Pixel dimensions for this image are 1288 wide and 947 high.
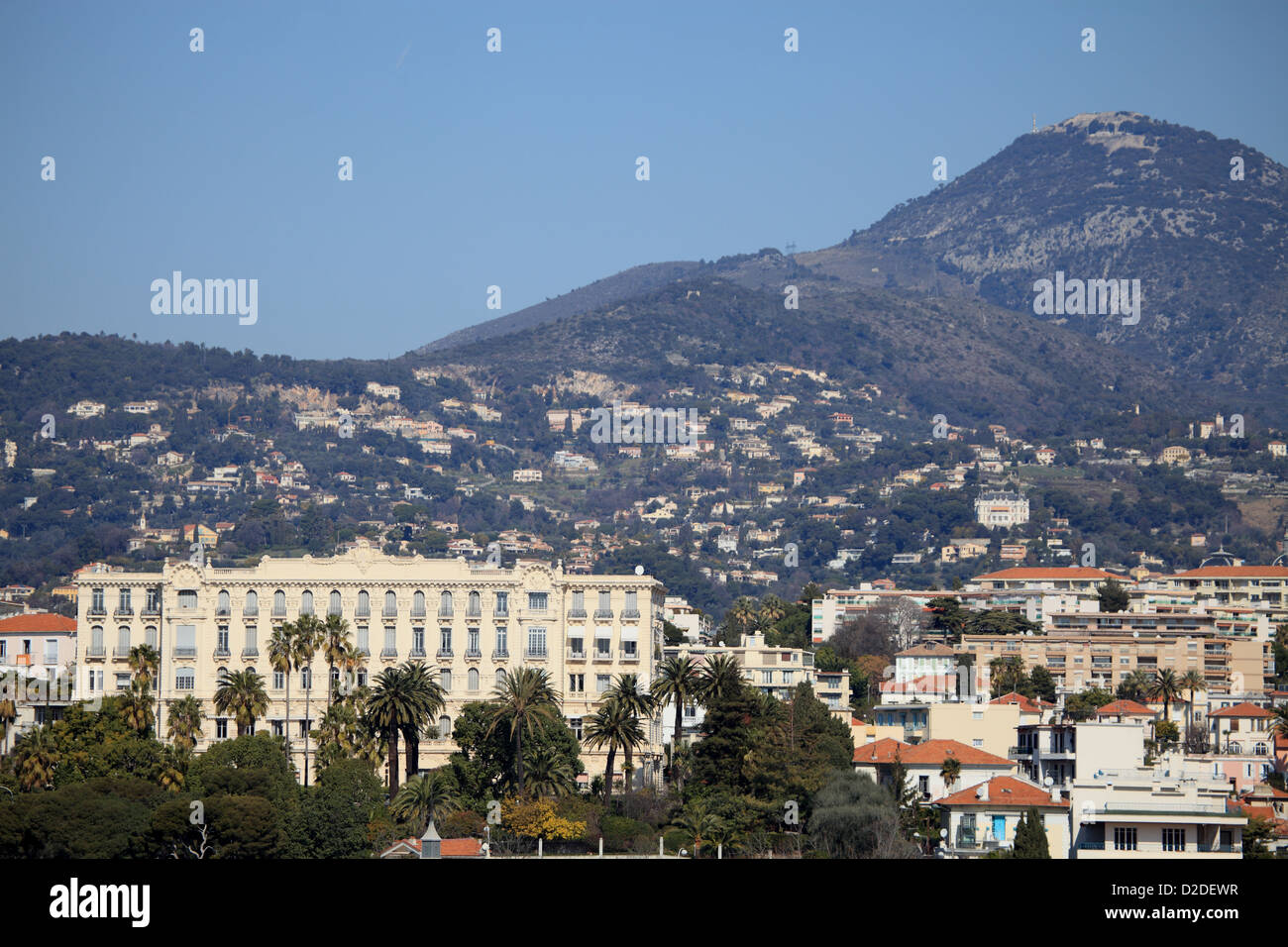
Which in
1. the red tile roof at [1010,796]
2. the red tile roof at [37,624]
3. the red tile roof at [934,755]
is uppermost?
the red tile roof at [37,624]

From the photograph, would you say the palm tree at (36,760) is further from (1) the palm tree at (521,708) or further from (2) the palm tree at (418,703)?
(1) the palm tree at (521,708)

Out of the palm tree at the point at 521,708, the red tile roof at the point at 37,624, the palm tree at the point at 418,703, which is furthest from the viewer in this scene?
the red tile roof at the point at 37,624

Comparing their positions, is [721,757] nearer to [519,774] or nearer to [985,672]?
[519,774]

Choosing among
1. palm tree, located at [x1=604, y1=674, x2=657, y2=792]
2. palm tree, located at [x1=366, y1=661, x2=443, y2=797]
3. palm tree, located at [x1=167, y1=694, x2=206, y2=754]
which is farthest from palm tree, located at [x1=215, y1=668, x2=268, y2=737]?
palm tree, located at [x1=604, y1=674, x2=657, y2=792]

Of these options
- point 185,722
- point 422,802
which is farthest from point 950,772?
point 185,722

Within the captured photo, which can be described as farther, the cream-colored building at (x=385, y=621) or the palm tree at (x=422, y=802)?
the cream-colored building at (x=385, y=621)

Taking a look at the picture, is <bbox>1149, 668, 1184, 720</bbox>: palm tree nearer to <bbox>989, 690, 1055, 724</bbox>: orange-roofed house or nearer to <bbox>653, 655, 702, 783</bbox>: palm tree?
<bbox>989, 690, 1055, 724</bbox>: orange-roofed house

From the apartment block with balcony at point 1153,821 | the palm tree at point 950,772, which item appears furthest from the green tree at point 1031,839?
the palm tree at point 950,772

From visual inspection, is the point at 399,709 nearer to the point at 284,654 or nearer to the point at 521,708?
the point at 521,708
